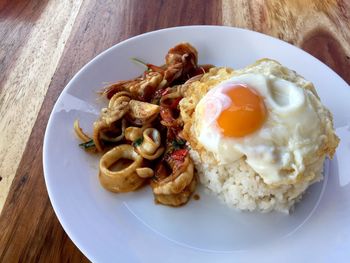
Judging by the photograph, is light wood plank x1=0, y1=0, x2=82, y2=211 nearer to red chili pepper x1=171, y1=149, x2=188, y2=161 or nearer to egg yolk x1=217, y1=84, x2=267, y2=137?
red chili pepper x1=171, y1=149, x2=188, y2=161

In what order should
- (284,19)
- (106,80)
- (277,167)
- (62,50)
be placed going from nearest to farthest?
1. (277,167)
2. (106,80)
3. (62,50)
4. (284,19)

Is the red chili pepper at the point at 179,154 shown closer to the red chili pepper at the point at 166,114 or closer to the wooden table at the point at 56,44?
the red chili pepper at the point at 166,114

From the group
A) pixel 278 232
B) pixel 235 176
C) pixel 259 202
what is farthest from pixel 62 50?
pixel 278 232

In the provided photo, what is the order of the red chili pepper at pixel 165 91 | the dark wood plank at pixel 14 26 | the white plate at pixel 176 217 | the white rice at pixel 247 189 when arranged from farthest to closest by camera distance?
the dark wood plank at pixel 14 26 < the red chili pepper at pixel 165 91 < the white rice at pixel 247 189 < the white plate at pixel 176 217

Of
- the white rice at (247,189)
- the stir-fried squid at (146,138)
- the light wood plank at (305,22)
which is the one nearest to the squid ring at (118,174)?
the stir-fried squid at (146,138)

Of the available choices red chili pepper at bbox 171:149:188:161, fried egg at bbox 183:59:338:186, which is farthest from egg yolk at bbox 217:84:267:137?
red chili pepper at bbox 171:149:188:161

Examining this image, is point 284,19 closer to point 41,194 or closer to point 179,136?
point 179,136
